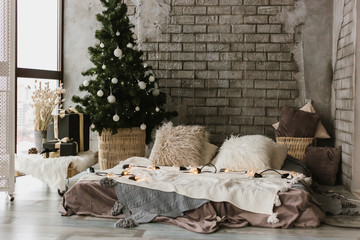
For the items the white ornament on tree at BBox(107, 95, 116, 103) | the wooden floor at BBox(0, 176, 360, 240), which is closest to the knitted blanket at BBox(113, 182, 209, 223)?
the wooden floor at BBox(0, 176, 360, 240)

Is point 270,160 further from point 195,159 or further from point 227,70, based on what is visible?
point 227,70

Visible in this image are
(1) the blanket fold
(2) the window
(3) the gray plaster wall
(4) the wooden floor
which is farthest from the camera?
(3) the gray plaster wall

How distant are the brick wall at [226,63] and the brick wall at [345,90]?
1.86ft

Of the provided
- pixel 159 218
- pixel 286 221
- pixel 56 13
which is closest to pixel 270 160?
pixel 286 221

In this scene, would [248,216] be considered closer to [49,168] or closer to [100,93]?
[49,168]

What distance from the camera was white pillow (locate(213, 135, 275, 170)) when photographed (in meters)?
4.04

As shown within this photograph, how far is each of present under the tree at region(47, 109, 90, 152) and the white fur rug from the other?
1.44 ft

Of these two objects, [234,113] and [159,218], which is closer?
[159,218]

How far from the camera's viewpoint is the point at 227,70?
5566mm

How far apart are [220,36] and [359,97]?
189 centimetres

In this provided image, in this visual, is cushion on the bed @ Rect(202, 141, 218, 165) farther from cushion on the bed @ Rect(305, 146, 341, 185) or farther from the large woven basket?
cushion on the bed @ Rect(305, 146, 341, 185)

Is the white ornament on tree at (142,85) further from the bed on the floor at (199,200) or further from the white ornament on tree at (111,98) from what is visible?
the bed on the floor at (199,200)

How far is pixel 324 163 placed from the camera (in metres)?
4.88

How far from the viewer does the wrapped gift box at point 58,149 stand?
438 cm
